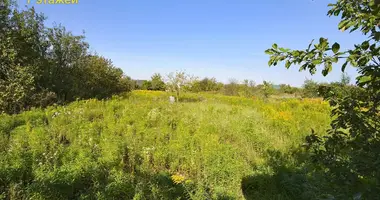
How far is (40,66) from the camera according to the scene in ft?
33.3

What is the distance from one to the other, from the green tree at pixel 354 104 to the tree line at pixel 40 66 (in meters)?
10.1

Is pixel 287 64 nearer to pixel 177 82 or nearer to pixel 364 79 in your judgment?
pixel 364 79

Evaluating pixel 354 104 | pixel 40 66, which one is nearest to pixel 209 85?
pixel 40 66

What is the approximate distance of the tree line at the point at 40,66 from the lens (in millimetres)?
8914

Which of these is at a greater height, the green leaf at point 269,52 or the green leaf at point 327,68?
the green leaf at point 269,52

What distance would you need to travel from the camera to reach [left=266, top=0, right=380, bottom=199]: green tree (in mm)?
1195

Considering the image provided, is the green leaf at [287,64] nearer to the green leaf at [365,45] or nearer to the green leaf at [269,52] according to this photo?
the green leaf at [269,52]

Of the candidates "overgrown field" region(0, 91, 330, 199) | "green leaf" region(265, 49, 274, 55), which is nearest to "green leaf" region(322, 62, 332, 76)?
"green leaf" region(265, 49, 274, 55)

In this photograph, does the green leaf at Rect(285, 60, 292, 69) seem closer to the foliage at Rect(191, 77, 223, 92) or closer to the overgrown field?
the overgrown field

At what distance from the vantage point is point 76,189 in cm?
332

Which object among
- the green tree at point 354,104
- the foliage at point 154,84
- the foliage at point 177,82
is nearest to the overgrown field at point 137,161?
the green tree at point 354,104

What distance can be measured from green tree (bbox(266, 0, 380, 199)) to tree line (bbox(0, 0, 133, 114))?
33.1ft

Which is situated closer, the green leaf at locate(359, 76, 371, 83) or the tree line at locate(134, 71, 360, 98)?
the green leaf at locate(359, 76, 371, 83)

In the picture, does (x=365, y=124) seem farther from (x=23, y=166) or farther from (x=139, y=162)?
(x=23, y=166)
